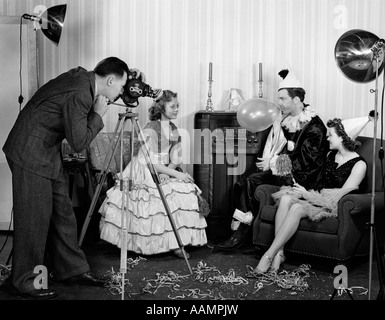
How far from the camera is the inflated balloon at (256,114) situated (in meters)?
3.72

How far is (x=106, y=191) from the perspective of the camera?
15.3 ft

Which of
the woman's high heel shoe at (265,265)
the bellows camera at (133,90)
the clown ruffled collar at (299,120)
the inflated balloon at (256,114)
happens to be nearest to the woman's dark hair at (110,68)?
the bellows camera at (133,90)

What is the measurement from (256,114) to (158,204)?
1.02m

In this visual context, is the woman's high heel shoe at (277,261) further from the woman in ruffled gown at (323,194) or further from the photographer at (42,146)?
the photographer at (42,146)

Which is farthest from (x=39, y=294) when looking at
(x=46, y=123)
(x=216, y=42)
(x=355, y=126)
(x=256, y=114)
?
(x=216, y=42)

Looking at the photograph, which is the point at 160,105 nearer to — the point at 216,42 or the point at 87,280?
the point at 216,42

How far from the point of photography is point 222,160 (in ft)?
15.9

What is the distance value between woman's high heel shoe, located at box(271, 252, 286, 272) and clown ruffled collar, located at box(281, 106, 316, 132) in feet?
3.42

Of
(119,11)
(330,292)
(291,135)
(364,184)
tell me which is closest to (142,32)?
(119,11)

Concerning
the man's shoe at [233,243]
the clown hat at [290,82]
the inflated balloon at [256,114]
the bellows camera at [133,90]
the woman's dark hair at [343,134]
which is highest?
the clown hat at [290,82]

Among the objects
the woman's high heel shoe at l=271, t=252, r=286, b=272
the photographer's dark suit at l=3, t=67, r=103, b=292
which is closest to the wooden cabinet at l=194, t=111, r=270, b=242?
the woman's high heel shoe at l=271, t=252, r=286, b=272

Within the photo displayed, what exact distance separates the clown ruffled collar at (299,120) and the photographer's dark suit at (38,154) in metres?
1.79

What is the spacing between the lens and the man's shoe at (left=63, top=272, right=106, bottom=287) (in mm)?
3490

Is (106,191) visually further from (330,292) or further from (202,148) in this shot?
(330,292)
